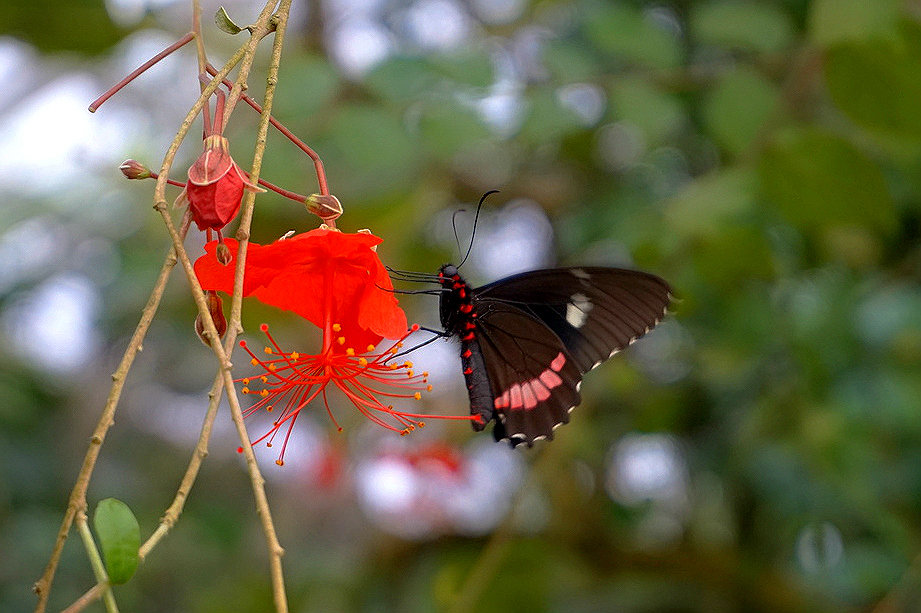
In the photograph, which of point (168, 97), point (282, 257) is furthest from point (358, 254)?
point (168, 97)

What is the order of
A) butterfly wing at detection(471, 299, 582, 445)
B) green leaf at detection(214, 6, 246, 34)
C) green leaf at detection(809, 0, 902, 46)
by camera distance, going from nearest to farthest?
1. green leaf at detection(214, 6, 246, 34)
2. butterfly wing at detection(471, 299, 582, 445)
3. green leaf at detection(809, 0, 902, 46)

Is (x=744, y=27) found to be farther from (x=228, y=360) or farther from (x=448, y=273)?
(x=228, y=360)

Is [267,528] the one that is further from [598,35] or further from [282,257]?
[598,35]

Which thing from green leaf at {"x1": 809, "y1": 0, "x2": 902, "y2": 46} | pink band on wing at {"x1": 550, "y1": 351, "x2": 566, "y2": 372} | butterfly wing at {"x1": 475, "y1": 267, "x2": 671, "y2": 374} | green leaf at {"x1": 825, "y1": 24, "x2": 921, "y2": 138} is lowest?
pink band on wing at {"x1": 550, "y1": 351, "x2": 566, "y2": 372}

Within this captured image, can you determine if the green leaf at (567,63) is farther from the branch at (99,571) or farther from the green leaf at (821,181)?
the branch at (99,571)

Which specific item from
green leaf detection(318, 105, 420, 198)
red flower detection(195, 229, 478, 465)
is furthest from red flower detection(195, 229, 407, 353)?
green leaf detection(318, 105, 420, 198)

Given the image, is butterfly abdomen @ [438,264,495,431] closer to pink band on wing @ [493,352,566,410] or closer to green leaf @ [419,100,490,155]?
pink band on wing @ [493,352,566,410]
